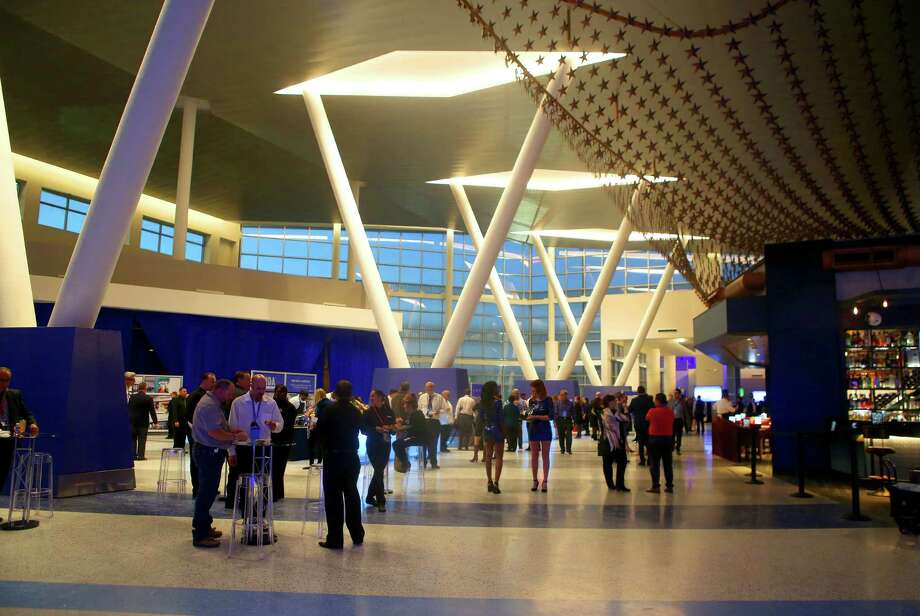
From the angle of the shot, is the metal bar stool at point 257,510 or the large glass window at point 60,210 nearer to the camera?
the metal bar stool at point 257,510

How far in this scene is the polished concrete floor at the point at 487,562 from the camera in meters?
4.54

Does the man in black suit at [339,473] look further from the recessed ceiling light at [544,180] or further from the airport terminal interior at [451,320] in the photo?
the recessed ceiling light at [544,180]

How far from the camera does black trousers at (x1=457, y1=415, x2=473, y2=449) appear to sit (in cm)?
1723

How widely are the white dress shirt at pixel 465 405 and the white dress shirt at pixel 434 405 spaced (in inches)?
58.1

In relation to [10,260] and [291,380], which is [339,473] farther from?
[291,380]

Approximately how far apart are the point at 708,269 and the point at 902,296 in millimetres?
6320

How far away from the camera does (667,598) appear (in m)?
4.70

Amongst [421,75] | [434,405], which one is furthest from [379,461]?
[421,75]

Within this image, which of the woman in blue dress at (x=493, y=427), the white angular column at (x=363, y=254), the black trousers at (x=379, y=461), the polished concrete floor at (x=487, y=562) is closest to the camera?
the polished concrete floor at (x=487, y=562)

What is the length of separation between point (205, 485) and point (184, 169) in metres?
15.6

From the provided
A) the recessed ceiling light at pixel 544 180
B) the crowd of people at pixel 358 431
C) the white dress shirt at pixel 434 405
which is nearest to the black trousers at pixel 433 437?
the crowd of people at pixel 358 431

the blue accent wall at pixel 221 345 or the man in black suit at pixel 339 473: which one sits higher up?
the blue accent wall at pixel 221 345

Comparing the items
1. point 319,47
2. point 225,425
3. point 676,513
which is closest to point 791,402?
point 676,513

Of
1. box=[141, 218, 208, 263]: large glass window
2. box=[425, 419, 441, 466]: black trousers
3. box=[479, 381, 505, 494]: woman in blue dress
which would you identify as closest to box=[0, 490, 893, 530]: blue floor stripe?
box=[479, 381, 505, 494]: woman in blue dress
